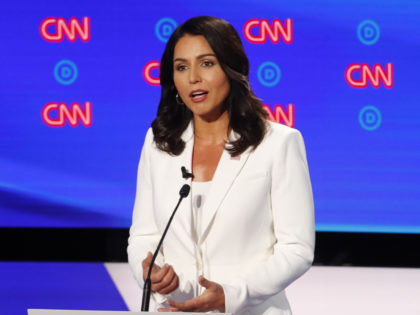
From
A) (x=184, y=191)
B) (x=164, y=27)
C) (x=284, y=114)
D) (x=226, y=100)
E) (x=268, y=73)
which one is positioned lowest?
(x=184, y=191)

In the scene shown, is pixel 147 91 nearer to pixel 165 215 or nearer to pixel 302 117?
pixel 302 117

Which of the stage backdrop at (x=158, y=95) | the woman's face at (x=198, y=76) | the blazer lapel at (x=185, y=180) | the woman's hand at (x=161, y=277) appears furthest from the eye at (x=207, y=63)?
the stage backdrop at (x=158, y=95)

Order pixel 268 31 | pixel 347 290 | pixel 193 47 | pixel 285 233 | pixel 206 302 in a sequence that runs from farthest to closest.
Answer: pixel 268 31 < pixel 347 290 < pixel 193 47 < pixel 285 233 < pixel 206 302

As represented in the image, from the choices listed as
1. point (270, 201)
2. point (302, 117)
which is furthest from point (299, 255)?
point (302, 117)

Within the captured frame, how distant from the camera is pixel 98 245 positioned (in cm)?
509

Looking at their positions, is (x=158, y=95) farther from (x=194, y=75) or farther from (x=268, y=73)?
(x=194, y=75)

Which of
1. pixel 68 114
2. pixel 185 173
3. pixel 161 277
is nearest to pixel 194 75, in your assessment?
pixel 185 173

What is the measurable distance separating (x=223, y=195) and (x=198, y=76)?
1.01 feet

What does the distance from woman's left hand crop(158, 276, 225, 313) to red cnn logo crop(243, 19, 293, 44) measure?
3432mm

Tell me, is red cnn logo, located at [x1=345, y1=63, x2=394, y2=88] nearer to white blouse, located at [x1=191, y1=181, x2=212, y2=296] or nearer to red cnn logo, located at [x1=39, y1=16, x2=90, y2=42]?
red cnn logo, located at [x1=39, y1=16, x2=90, y2=42]

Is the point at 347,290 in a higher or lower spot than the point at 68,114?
lower

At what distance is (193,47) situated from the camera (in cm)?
183

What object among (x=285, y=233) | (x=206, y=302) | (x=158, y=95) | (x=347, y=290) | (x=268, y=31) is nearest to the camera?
(x=206, y=302)

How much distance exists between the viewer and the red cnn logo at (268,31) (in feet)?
15.9
